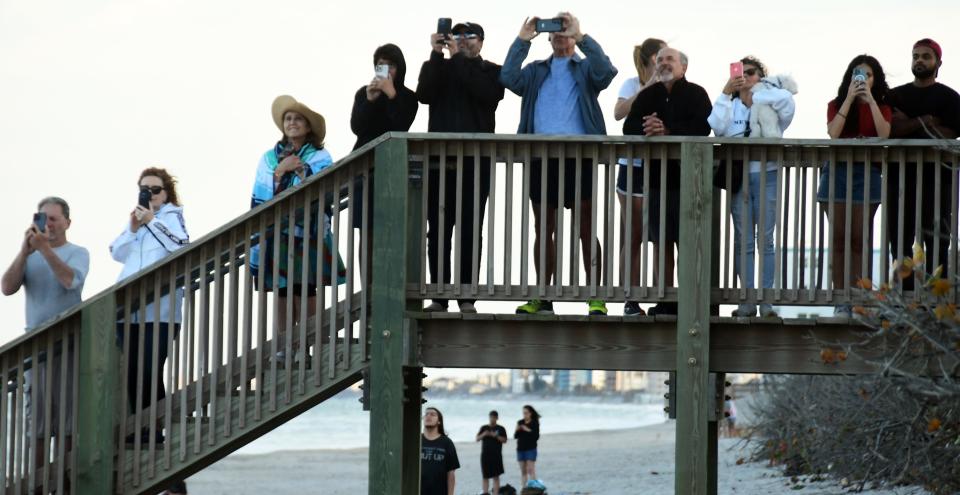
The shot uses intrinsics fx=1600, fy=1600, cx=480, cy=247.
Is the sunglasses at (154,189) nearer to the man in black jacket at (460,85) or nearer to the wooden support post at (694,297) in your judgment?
the man in black jacket at (460,85)

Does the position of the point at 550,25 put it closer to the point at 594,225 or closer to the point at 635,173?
the point at 635,173

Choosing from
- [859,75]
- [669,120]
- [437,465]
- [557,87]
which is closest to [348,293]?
[557,87]

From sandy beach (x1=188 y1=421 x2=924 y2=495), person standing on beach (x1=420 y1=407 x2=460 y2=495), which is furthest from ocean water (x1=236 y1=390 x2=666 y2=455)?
person standing on beach (x1=420 y1=407 x2=460 y2=495)

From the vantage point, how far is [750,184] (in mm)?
9086

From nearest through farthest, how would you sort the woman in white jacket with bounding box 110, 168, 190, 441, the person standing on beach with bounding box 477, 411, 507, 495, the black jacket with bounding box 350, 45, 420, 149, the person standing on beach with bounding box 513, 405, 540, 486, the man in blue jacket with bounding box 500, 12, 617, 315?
the man in blue jacket with bounding box 500, 12, 617, 315
the woman in white jacket with bounding box 110, 168, 190, 441
the black jacket with bounding box 350, 45, 420, 149
the person standing on beach with bounding box 477, 411, 507, 495
the person standing on beach with bounding box 513, 405, 540, 486

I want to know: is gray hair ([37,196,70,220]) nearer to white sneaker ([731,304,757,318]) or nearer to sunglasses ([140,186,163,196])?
sunglasses ([140,186,163,196])

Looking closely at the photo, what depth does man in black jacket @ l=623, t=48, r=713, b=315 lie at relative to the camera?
9.05 m

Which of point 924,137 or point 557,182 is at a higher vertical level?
point 924,137

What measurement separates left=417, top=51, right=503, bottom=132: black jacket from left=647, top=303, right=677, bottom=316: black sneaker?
1514mm

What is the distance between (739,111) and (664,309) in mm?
1387

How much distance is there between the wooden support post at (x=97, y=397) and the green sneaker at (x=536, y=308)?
2.26 meters

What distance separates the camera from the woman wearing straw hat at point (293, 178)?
8.91m

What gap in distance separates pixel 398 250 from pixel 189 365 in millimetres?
1312

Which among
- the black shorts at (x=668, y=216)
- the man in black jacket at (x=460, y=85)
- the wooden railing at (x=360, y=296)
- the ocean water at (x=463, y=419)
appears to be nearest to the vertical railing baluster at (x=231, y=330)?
the wooden railing at (x=360, y=296)
